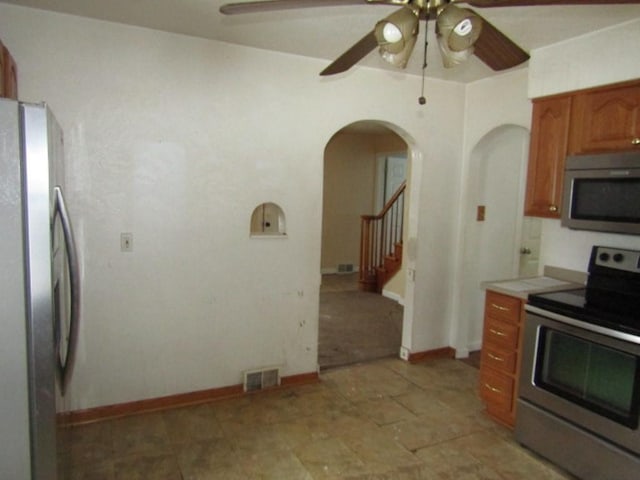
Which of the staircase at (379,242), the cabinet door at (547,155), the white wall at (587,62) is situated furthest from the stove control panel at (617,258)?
the staircase at (379,242)

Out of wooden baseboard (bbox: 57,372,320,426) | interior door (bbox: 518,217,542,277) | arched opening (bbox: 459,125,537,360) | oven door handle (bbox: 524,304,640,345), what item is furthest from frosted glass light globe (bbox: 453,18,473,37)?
interior door (bbox: 518,217,542,277)

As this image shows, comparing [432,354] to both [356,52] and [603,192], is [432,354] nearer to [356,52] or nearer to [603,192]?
[603,192]

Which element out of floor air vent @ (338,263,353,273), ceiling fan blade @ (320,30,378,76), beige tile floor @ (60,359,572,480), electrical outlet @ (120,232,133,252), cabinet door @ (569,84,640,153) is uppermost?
ceiling fan blade @ (320,30,378,76)

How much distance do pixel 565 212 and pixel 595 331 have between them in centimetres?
80

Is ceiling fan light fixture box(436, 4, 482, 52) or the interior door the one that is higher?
ceiling fan light fixture box(436, 4, 482, 52)

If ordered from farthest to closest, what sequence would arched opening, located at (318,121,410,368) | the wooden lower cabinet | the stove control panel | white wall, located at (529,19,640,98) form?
arched opening, located at (318,121,410,368) → the wooden lower cabinet → the stove control panel → white wall, located at (529,19,640,98)

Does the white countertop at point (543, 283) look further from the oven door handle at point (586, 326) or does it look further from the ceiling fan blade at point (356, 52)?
the ceiling fan blade at point (356, 52)

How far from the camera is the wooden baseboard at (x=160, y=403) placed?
2834mm

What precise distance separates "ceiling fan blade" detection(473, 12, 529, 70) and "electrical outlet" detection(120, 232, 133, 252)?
224 centimetres

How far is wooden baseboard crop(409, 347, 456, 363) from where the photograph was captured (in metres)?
3.97

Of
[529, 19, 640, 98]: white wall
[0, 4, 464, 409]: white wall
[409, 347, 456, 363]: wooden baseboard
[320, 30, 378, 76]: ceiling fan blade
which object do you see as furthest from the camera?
[409, 347, 456, 363]: wooden baseboard

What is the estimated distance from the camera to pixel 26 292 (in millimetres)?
1359

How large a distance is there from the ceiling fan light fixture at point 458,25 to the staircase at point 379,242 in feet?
16.3

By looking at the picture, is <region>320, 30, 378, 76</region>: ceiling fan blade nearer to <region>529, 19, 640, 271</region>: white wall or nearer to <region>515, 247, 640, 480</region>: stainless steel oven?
<region>529, 19, 640, 271</region>: white wall
